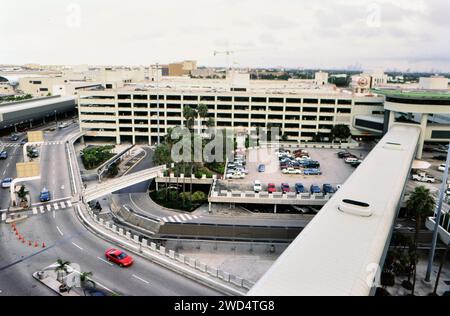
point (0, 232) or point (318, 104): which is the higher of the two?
point (318, 104)

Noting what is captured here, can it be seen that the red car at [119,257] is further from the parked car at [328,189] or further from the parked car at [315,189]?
the parked car at [328,189]

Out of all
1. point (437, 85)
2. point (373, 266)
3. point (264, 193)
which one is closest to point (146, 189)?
point (264, 193)

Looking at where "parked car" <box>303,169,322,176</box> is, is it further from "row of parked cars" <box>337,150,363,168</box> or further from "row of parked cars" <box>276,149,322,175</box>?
"row of parked cars" <box>337,150,363,168</box>

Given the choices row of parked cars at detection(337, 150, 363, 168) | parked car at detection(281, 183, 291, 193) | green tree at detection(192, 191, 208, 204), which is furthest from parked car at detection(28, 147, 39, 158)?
row of parked cars at detection(337, 150, 363, 168)

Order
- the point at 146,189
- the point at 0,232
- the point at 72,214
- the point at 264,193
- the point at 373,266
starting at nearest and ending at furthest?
the point at 373,266, the point at 0,232, the point at 72,214, the point at 264,193, the point at 146,189

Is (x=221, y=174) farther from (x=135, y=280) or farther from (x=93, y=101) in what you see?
(x=93, y=101)

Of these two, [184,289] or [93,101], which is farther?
[93,101]

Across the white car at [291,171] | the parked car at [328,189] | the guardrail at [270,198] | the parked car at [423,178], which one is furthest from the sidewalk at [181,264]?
the parked car at [423,178]
